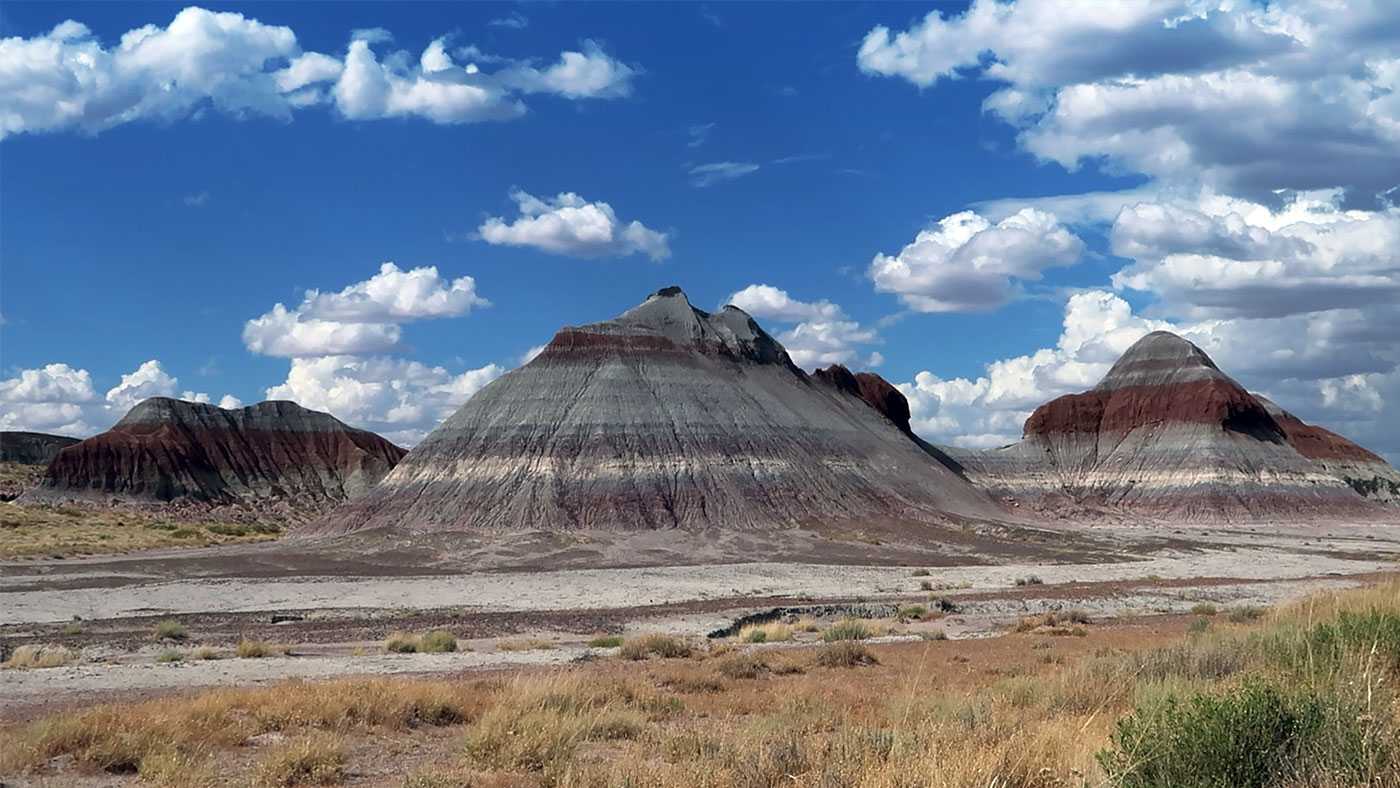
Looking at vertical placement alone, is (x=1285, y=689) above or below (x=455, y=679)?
above

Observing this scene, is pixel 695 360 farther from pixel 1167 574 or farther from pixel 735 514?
pixel 1167 574

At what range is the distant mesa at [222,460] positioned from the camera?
4961 inches

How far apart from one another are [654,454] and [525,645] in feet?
220

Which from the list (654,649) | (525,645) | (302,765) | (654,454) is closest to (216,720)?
(302,765)

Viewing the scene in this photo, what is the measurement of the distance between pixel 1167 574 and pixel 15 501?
373 feet

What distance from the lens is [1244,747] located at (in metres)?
7.24

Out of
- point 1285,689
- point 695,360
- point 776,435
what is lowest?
point 1285,689

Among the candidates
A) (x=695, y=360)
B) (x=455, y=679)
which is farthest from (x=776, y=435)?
(x=455, y=679)

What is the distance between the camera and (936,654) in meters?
23.8

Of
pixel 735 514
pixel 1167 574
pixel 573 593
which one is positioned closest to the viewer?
pixel 573 593

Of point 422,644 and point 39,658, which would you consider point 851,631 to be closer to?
point 422,644

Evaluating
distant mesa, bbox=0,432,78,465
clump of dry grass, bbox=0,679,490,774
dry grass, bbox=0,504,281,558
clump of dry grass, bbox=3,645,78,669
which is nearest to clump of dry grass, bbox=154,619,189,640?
clump of dry grass, bbox=3,645,78,669

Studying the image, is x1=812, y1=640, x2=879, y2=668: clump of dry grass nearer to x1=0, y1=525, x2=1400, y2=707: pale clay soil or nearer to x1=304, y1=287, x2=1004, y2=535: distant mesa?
x1=0, y1=525, x2=1400, y2=707: pale clay soil

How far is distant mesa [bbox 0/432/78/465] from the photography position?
156250mm
